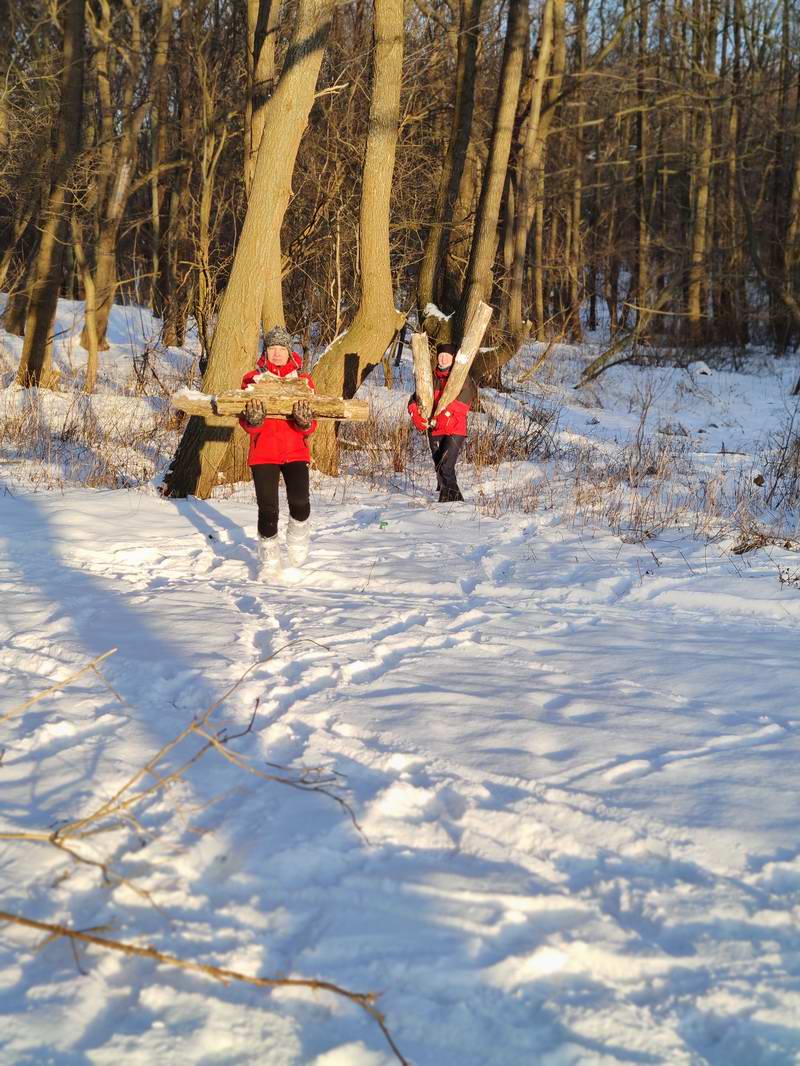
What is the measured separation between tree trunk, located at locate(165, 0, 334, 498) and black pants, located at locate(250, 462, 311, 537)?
2292mm

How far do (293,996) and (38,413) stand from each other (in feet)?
35.6

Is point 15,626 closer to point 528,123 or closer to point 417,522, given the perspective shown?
point 417,522

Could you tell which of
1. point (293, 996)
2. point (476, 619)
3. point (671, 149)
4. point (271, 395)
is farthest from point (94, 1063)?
point (671, 149)

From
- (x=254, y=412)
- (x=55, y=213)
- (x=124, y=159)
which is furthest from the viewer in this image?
(x=124, y=159)

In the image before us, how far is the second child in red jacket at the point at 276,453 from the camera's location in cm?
620

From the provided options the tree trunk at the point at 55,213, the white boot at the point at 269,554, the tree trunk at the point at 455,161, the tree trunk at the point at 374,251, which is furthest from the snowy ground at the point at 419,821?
the tree trunk at the point at 55,213

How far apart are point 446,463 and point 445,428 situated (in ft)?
1.12

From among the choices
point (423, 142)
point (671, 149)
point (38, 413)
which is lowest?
point (38, 413)

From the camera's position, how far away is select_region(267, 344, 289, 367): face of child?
6.30 metres

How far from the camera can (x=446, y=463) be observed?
892 centimetres

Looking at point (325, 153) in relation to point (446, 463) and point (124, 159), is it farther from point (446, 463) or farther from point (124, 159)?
point (446, 463)

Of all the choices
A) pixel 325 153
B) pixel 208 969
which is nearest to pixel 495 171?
pixel 325 153

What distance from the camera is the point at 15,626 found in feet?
15.4

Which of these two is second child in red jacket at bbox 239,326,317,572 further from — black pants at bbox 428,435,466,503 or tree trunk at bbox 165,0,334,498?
black pants at bbox 428,435,466,503
